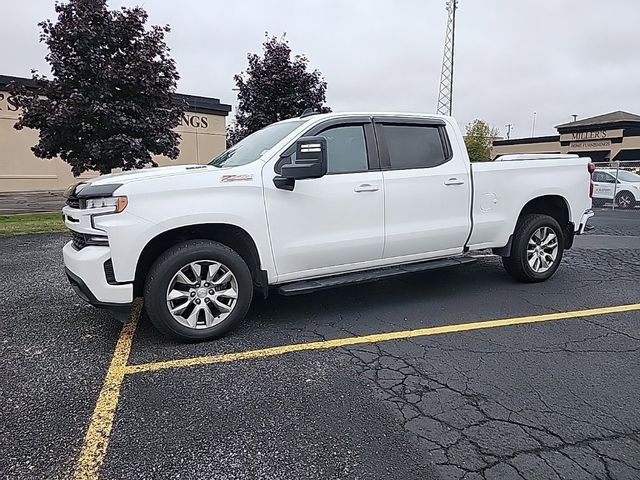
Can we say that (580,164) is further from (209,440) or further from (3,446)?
(3,446)

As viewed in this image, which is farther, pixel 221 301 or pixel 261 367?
pixel 221 301

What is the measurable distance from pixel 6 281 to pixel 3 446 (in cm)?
437

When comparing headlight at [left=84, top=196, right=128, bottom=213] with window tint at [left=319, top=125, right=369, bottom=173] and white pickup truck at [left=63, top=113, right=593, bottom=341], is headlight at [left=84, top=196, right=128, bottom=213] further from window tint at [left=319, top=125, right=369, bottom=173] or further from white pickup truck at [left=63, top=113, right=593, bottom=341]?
window tint at [left=319, top=125, right=369, bottom=173]

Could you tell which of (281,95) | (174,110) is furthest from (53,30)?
(281,95)

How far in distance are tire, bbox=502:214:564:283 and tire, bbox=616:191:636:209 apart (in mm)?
13175

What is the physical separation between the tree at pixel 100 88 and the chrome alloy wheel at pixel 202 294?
24.4 feet

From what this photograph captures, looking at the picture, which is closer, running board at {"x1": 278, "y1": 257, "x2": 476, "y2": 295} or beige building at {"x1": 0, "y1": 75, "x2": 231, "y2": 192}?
running board at {"x1": 278, "y1": 257, "x2": 476, "y2": 295}

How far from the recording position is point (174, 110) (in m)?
11.4

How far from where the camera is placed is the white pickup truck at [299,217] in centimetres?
388

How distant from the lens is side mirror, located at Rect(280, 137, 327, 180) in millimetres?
Answer: 4025

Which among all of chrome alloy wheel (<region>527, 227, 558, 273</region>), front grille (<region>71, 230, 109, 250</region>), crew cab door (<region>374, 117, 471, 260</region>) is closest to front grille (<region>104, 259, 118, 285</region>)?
front grille (<region>71, 230, 109, 250</region>)

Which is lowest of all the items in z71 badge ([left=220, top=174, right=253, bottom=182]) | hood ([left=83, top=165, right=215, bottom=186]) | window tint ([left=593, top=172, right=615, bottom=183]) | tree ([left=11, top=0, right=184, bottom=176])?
window tint ([left=593, top=172, right=615, bottom=183])

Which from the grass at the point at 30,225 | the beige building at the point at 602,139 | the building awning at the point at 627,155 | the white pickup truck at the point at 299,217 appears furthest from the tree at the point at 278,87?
the building awning at the point at 627,155

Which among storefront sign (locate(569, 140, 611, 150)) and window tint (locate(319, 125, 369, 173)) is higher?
window tint (locate(319, 125, 369, 173))
